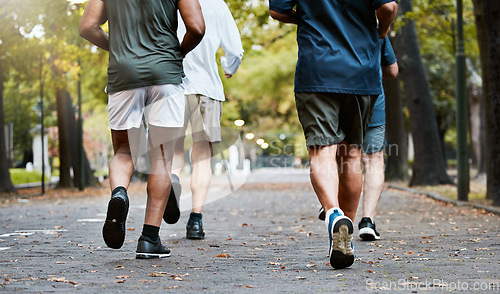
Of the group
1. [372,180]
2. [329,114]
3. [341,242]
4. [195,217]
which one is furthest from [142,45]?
[372,180]

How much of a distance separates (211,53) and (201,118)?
0.62 meters

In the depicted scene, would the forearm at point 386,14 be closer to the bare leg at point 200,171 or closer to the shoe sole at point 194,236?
the bare leg at point 200,171

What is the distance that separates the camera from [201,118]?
6.48m

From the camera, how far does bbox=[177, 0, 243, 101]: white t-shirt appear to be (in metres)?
6.54

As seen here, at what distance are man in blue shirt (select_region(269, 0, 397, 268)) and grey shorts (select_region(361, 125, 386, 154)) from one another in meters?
1.55

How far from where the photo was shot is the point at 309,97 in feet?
15.6

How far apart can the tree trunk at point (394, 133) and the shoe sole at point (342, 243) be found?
18518 mm

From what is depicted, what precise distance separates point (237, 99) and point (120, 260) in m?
42.9

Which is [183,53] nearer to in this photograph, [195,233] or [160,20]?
[160,20]

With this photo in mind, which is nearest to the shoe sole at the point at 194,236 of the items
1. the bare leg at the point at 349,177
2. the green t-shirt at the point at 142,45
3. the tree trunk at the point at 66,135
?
the bare leg at the point at 349,177

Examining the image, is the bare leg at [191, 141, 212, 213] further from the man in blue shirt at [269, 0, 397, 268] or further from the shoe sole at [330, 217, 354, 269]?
the shoe sole at [330, 217, 354, 269]

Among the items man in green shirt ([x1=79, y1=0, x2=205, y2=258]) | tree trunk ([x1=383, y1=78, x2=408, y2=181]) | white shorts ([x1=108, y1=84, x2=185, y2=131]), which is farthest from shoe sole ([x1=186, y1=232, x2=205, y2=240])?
tree trunk ([x1=383, y1=78, x2=408, y2=181])

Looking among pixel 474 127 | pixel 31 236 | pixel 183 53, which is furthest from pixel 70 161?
pixel 474 127

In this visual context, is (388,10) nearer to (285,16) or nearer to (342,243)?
(285,16)
